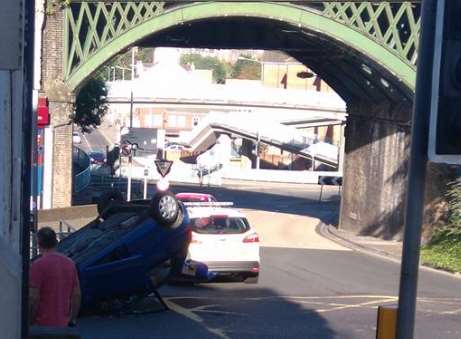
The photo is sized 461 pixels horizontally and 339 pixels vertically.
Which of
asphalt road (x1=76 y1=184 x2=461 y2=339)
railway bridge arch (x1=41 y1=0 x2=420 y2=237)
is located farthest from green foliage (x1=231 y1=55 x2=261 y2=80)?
asphalt road (x1=76 y1=184 x2=461 y2=339)

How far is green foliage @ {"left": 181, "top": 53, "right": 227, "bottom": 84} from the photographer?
174 metres

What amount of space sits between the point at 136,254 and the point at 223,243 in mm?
4634

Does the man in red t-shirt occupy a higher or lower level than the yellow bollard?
lower

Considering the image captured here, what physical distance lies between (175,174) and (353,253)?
4350 centimetres

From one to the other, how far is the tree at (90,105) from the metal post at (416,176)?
46.4 metres

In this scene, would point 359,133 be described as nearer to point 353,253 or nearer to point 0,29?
point 353,253

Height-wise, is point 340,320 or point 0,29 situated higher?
point 0,29

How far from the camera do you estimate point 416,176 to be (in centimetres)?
529

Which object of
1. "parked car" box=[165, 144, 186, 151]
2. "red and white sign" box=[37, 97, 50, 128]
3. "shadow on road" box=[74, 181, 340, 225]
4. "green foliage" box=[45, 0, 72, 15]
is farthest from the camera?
"parked car" box=[165, 144, 186, 151]

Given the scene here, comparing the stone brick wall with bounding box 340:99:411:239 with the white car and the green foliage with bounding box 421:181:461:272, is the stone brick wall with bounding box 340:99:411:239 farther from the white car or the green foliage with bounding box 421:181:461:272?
the white car

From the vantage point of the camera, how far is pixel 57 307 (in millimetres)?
8430

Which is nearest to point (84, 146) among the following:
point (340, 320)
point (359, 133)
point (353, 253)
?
point (359, 133)

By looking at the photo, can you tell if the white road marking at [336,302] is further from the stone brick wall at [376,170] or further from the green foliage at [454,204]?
the stone brick wall at [376,170]

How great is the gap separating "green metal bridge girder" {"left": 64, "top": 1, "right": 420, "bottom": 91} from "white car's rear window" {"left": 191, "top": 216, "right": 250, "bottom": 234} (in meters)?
11.3
